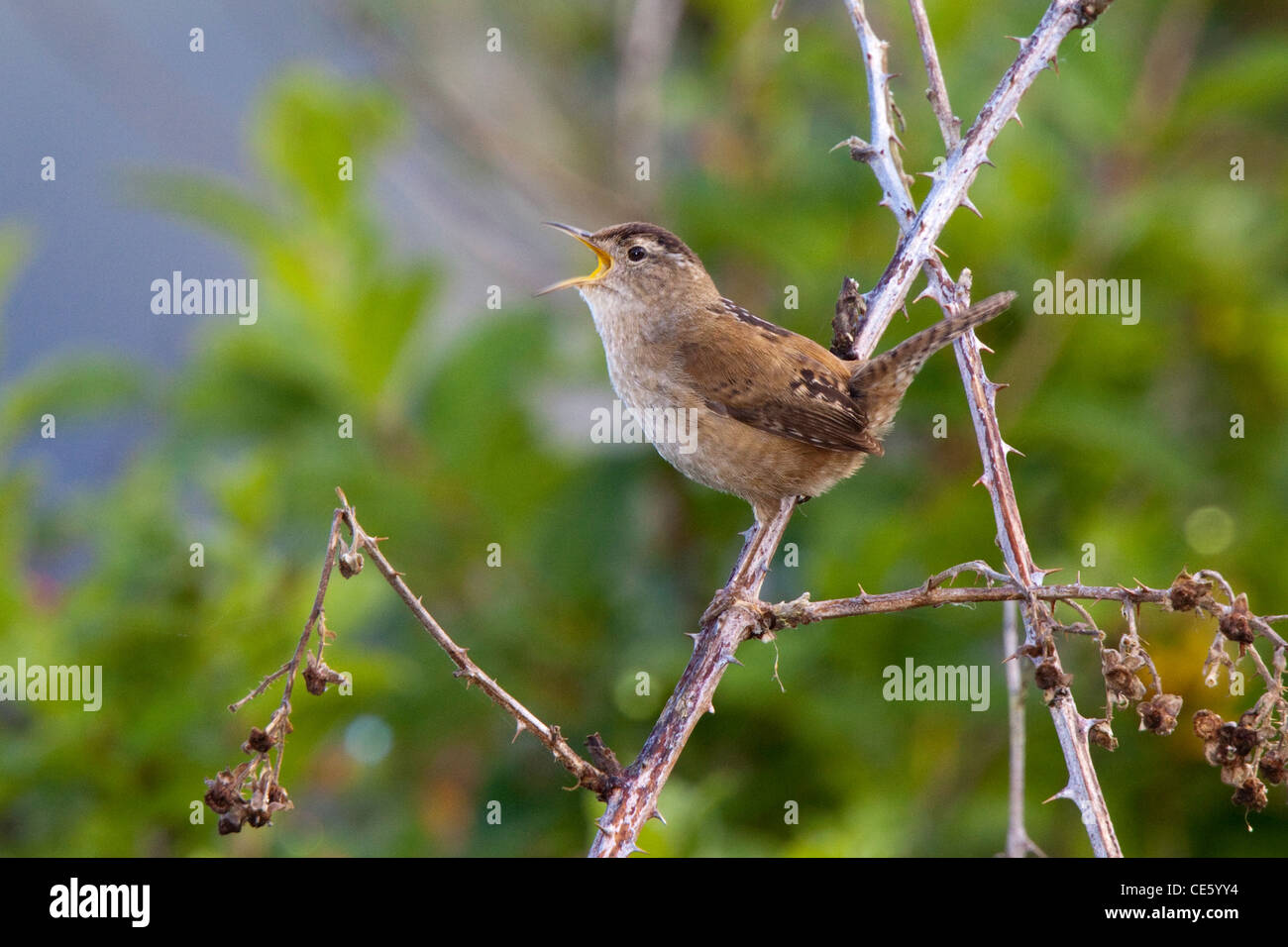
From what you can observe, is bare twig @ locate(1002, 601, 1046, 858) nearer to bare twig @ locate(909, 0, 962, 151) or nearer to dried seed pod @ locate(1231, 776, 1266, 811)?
dried seed pod @ locate(1231, 776, 1266, 811)

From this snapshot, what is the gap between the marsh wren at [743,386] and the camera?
3479mm

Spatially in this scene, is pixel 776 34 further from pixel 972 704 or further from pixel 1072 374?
pixel 972 704

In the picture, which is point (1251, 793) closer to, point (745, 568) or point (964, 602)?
point (964, 602)

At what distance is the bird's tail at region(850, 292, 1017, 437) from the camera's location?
3150 mm

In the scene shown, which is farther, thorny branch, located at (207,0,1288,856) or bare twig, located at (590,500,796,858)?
bare twig, located at (590,500,796,858)

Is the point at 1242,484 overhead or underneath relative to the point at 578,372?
Result: underneath

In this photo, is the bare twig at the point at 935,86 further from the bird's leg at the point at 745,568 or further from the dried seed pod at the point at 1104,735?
the dried seed pod at the point at 1104,735

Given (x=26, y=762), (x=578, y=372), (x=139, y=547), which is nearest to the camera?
(x=26, y=762)

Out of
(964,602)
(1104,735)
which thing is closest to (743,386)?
(964,602)

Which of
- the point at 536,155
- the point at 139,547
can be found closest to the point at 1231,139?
the point at 536,155

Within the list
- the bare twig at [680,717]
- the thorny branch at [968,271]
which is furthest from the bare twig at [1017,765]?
the bare twig at [680,717]

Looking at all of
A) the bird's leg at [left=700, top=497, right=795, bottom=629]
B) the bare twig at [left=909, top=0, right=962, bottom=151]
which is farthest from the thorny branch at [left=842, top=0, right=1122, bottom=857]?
the bird's leg at [left=700, top=497, right=795, bottom=629]

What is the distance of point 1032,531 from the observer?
5184 mm

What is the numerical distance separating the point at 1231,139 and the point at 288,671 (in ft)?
20.0
